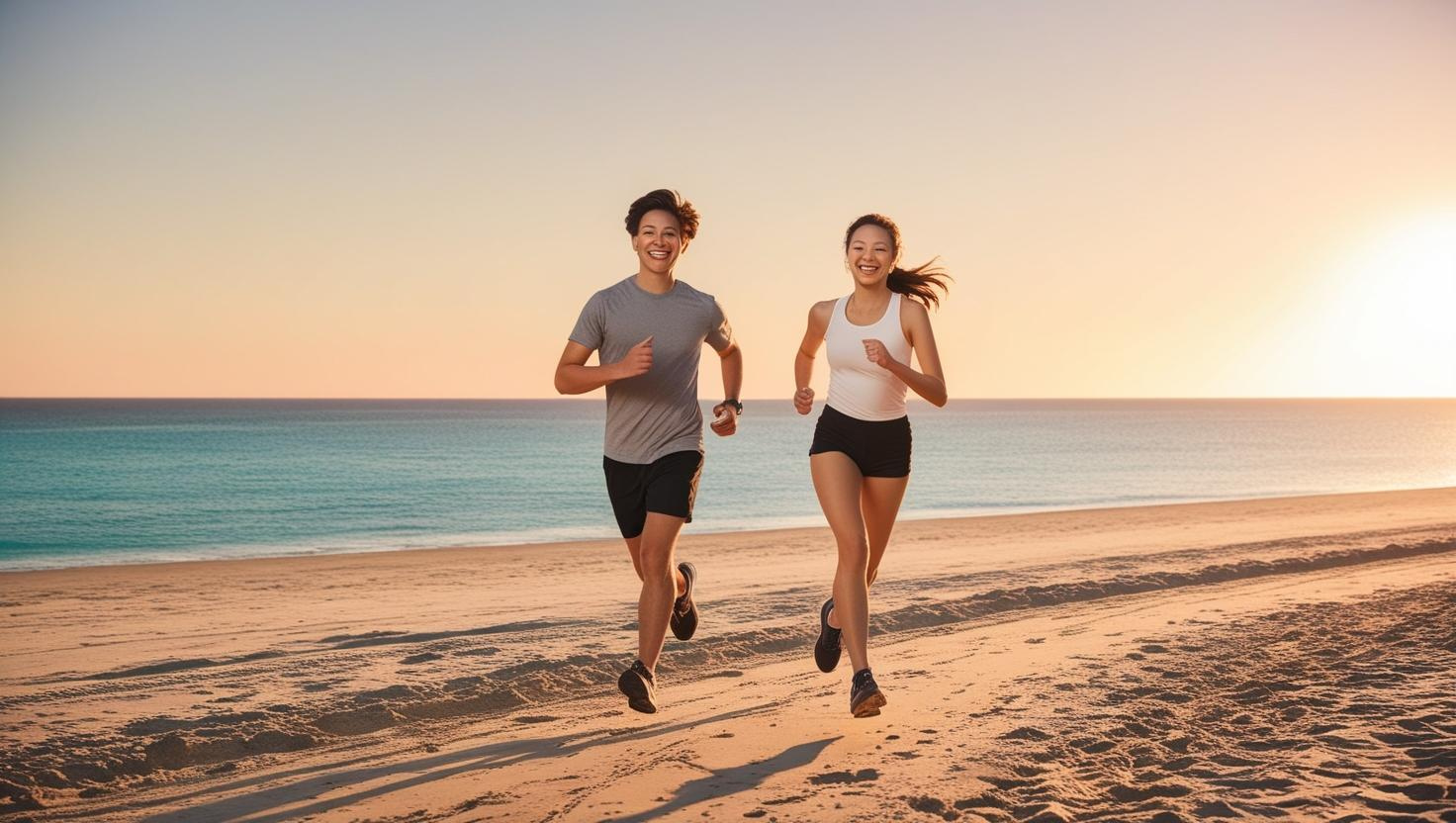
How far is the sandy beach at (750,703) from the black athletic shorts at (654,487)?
94 centimetres

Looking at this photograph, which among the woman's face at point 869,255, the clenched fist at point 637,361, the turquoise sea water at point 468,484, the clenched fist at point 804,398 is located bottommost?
the turquoise sea water at point 468,484

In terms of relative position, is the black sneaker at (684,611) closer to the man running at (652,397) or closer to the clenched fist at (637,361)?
the man running at (652,397)

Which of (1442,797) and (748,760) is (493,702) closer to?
(748,760)

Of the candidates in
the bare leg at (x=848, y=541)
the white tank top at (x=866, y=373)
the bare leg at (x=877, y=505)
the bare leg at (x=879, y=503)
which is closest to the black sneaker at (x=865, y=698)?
the bare leg at (x=848, y=541)

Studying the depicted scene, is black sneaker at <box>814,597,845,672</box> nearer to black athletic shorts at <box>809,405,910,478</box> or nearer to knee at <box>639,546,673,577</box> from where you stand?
black athletic shorts at <box>809,405,910,478</box>

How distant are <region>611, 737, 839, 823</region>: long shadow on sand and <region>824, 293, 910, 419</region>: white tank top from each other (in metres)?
1.57

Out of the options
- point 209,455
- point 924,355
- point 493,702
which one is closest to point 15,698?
point 493,702

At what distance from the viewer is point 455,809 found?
3.87 meters

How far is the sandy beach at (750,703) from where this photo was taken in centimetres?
396

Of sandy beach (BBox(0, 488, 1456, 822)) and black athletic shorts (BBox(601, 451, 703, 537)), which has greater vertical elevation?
black athletic shorts (BBox(601, 451, 703, 537))

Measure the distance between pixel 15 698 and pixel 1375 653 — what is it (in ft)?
23.9

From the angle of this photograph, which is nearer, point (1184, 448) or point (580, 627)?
point (580, 627)

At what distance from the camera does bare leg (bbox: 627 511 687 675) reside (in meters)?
5.23

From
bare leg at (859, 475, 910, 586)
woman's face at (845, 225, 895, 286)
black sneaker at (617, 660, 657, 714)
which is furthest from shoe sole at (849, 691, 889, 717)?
woman's face at (845, 225, 895, 286)
